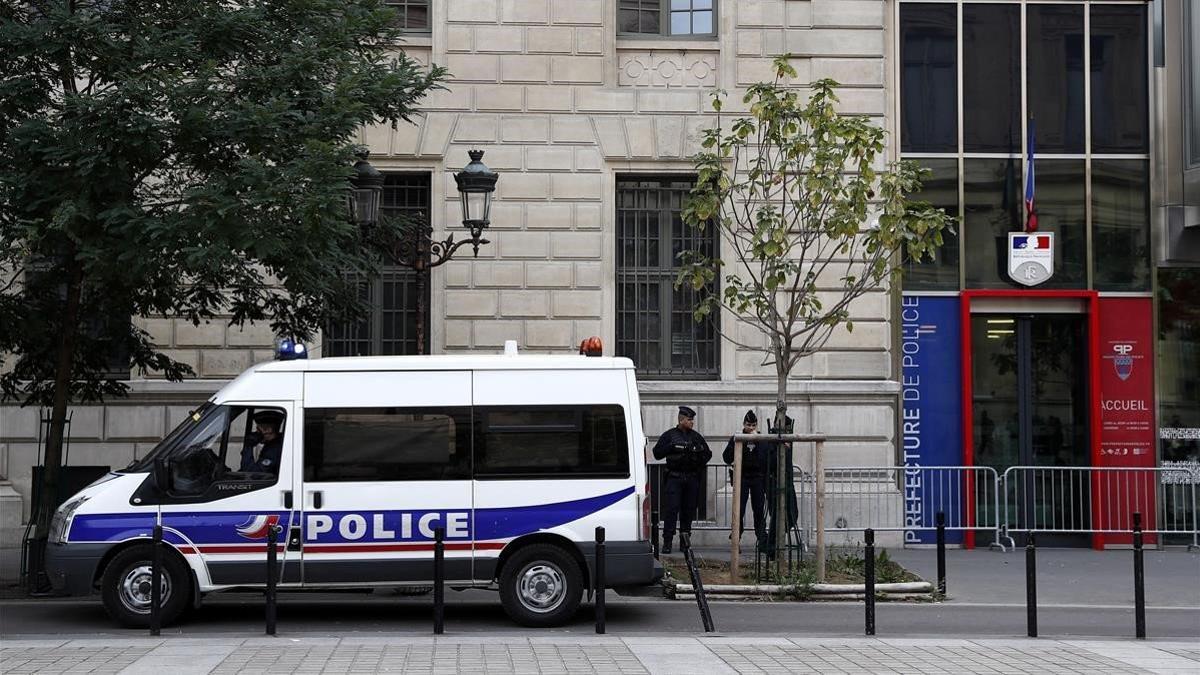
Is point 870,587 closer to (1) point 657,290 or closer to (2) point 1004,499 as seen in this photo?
(2) point 1004,499

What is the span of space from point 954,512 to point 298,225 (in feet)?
35.3

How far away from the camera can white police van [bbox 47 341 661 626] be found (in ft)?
41.7

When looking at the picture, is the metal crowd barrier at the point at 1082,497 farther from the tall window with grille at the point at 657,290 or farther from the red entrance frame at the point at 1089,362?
the tall window with grille at the point at 657,290

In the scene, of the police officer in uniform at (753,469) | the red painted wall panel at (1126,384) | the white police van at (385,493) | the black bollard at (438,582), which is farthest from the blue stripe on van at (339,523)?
the red painted wall panel at (1126,384)

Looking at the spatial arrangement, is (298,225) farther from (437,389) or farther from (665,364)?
(665,364)

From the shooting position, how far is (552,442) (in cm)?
1306

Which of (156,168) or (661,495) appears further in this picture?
(661,495)

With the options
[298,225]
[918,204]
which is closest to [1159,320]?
[918,204]

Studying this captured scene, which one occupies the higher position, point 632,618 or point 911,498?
point 911,498

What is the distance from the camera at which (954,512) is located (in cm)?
2011

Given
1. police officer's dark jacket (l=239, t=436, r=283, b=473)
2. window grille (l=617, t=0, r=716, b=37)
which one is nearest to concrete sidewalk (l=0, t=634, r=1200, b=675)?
police officer's dark jacket (l=239, t=436, r=283, b=473)

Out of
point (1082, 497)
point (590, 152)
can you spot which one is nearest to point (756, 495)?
point (1082, 497)

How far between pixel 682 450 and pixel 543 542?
5514 millimetres

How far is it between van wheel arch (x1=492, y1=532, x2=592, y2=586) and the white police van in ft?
0.05
